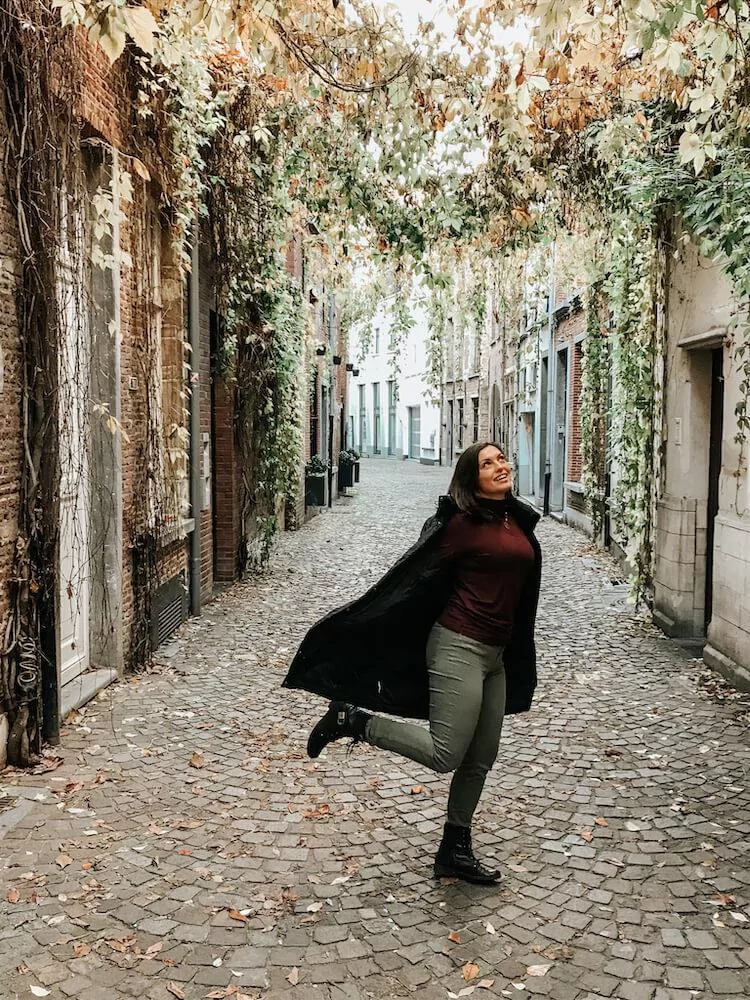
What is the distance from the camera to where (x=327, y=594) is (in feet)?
34.0

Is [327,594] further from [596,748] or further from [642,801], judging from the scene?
[642,801]

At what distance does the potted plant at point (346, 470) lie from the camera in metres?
25.5

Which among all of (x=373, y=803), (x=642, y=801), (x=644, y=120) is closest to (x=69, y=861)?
(x=373, y=803)

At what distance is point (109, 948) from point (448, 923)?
130 centimetres

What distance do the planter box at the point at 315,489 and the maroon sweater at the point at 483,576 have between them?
15.1 m

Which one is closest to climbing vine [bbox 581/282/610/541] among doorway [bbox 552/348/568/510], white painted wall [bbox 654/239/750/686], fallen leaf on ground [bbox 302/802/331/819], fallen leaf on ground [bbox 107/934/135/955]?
doorway [bbox 552/348/568/510]

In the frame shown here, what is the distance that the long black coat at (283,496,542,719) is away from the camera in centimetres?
382

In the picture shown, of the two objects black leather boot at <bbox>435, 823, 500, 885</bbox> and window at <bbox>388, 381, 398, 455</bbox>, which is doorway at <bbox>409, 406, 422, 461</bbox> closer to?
window at <bbox>388, 381, 398, 455</bbox>

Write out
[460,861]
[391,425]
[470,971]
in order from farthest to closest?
[391,425] → [460,861] → [470,971]

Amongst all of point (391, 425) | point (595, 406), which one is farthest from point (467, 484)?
point (391, 425)

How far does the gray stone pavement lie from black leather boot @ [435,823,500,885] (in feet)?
0.19

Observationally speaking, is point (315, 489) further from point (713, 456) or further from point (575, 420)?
point (713, 456)

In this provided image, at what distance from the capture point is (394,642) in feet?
12.8

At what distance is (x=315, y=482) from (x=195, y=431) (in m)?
10.5
